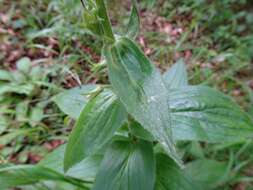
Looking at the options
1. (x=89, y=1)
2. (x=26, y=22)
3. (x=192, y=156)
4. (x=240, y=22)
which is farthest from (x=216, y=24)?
(x=89, y=1)

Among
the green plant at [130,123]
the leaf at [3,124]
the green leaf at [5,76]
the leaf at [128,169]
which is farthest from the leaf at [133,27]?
the green leaf at [5,76]

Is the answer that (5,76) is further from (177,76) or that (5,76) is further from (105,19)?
(105,19)

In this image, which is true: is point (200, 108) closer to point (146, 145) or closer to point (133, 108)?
point (146, 145)

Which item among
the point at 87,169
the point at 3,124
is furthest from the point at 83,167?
the point at 3,124

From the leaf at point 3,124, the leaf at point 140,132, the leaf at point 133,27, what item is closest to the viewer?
the leaf at point 133,27

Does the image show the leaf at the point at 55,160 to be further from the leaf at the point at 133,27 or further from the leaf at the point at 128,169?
the leaf at the point at 133,27
